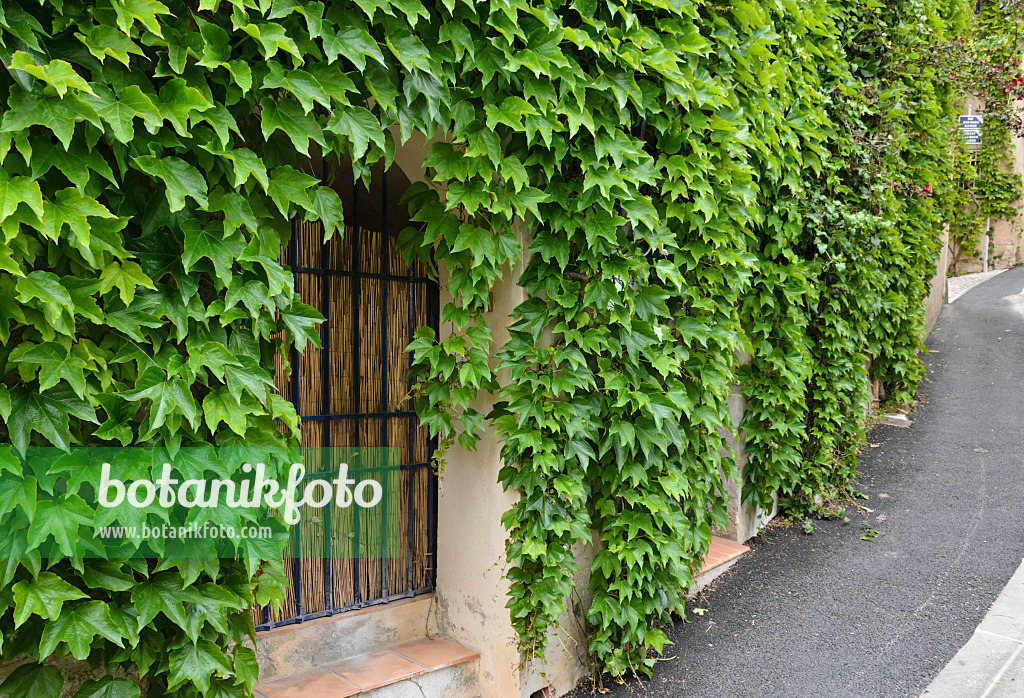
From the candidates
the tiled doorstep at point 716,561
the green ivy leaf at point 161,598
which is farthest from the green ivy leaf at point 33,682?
the tiled doorstep at point 716,561

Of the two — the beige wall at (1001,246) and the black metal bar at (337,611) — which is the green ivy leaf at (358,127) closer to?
the black metal bar at (337,611)

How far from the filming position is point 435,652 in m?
3.09

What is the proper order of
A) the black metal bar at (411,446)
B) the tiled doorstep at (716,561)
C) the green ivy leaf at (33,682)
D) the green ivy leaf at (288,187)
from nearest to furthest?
the green ivy leaf at (33,682) → the green ivy leaf at (288,187) → the black metal bar at (411,446) → the tiled doorstep at (716,561)

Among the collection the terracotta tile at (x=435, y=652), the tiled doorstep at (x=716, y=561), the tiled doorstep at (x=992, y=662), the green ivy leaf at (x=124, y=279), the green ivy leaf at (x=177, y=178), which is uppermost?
the green ivy leaf at (x=177, y=178)

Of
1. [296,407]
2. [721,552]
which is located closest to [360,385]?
[296,407]

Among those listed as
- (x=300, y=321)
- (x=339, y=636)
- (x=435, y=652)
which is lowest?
(x=435, y=652)

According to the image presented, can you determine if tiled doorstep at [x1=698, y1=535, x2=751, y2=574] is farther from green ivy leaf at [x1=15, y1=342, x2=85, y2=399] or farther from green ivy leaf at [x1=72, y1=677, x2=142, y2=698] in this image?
green ivy leaf at [x1=15, y1=342, x2=85, y2=399]

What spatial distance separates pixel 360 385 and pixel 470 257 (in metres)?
0.92

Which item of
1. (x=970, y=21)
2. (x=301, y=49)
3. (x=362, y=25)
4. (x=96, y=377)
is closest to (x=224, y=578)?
(x=96, y=377)

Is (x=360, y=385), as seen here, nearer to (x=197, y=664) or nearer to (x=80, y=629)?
(x=197, y=664)

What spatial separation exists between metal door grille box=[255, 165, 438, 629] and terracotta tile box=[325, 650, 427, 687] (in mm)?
240

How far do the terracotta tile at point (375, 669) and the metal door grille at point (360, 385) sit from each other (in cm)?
24

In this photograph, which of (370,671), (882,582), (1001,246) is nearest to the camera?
(370,671)

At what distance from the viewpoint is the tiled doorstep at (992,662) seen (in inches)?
119
